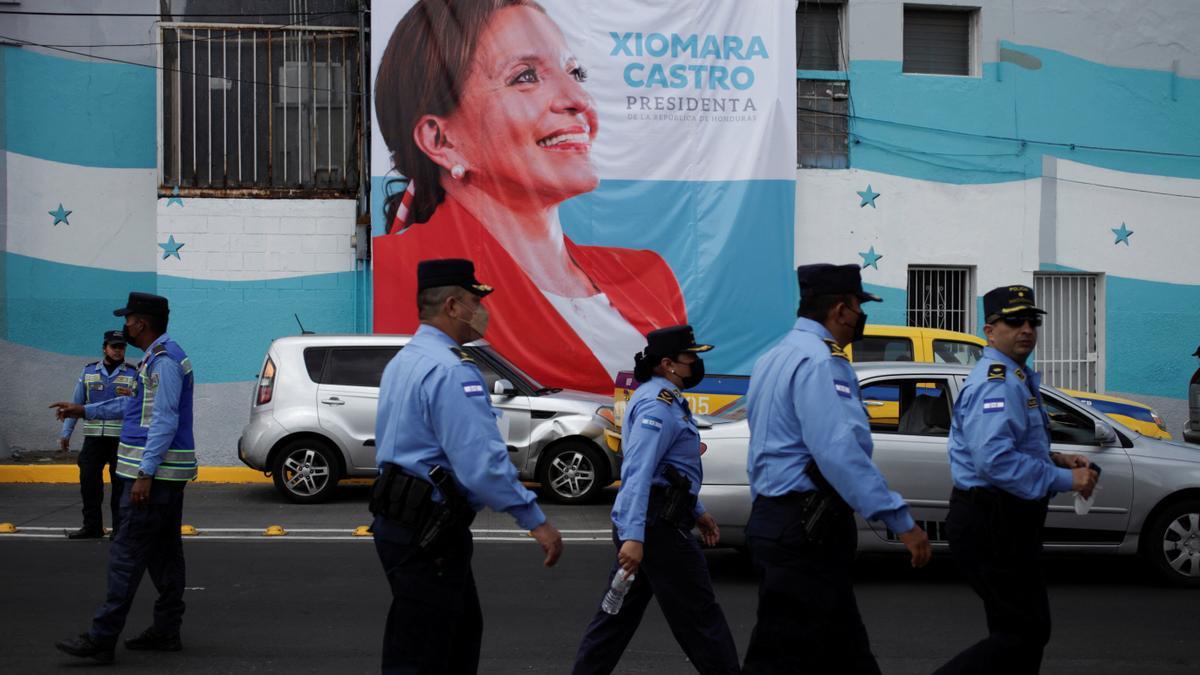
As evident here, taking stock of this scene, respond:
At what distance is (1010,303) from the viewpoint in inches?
219

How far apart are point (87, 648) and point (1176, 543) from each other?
23.5 ft

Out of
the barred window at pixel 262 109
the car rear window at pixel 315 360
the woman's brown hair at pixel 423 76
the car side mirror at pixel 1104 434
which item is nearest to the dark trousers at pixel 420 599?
the car side mirror at pixel 1104 434

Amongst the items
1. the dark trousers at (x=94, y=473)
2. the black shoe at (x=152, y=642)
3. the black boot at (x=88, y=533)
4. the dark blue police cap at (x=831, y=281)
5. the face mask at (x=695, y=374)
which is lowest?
the black boot at (x=88, y=533)

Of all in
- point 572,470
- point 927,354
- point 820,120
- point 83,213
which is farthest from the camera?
point 820,120

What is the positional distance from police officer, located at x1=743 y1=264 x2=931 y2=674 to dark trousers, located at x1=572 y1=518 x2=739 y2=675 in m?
0.49

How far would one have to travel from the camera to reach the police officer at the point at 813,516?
4.70 meters

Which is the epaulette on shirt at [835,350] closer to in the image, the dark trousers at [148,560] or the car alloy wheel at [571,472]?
the dark trousers at [148,560]

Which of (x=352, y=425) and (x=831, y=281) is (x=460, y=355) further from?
(x=352, y=425)

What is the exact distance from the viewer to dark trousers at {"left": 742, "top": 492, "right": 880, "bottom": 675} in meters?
4.77

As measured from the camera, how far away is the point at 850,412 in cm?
476

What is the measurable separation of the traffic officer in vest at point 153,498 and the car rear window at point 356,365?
623cm

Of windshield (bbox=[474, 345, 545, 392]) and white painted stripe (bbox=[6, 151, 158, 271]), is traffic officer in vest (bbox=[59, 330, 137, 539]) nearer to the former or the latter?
windshield (bbox=[474, 345, 545, 392])

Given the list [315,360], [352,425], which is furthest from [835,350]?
[315,360]

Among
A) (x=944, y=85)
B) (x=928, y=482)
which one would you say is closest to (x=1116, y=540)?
(x=928, y=482)
